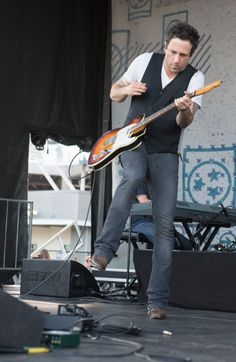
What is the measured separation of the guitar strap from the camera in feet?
10.4

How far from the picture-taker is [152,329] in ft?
8.62

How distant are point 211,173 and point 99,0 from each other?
2374 mm

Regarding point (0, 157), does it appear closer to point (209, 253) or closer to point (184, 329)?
point (209, 253)

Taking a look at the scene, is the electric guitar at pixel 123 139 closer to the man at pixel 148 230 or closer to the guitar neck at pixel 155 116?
the guitar neck at pixel 155 116

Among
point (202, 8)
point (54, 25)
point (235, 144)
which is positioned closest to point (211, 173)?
point (235, 144)

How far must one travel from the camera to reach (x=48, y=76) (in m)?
6.41

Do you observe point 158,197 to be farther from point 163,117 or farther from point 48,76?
point 48,76

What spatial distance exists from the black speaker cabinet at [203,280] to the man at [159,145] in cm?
85

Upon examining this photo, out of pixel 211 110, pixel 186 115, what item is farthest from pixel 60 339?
pixel 211 110

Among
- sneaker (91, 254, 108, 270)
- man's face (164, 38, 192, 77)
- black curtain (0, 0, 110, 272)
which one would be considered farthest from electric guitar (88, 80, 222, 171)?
black curtain (0, 0, 110, 272)

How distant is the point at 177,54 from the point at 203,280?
162cm

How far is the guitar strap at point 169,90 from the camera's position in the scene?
3.16 meters

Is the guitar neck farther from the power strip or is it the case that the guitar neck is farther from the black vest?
the power strip

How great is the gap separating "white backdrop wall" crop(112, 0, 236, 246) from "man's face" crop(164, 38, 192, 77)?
9.24 ft
